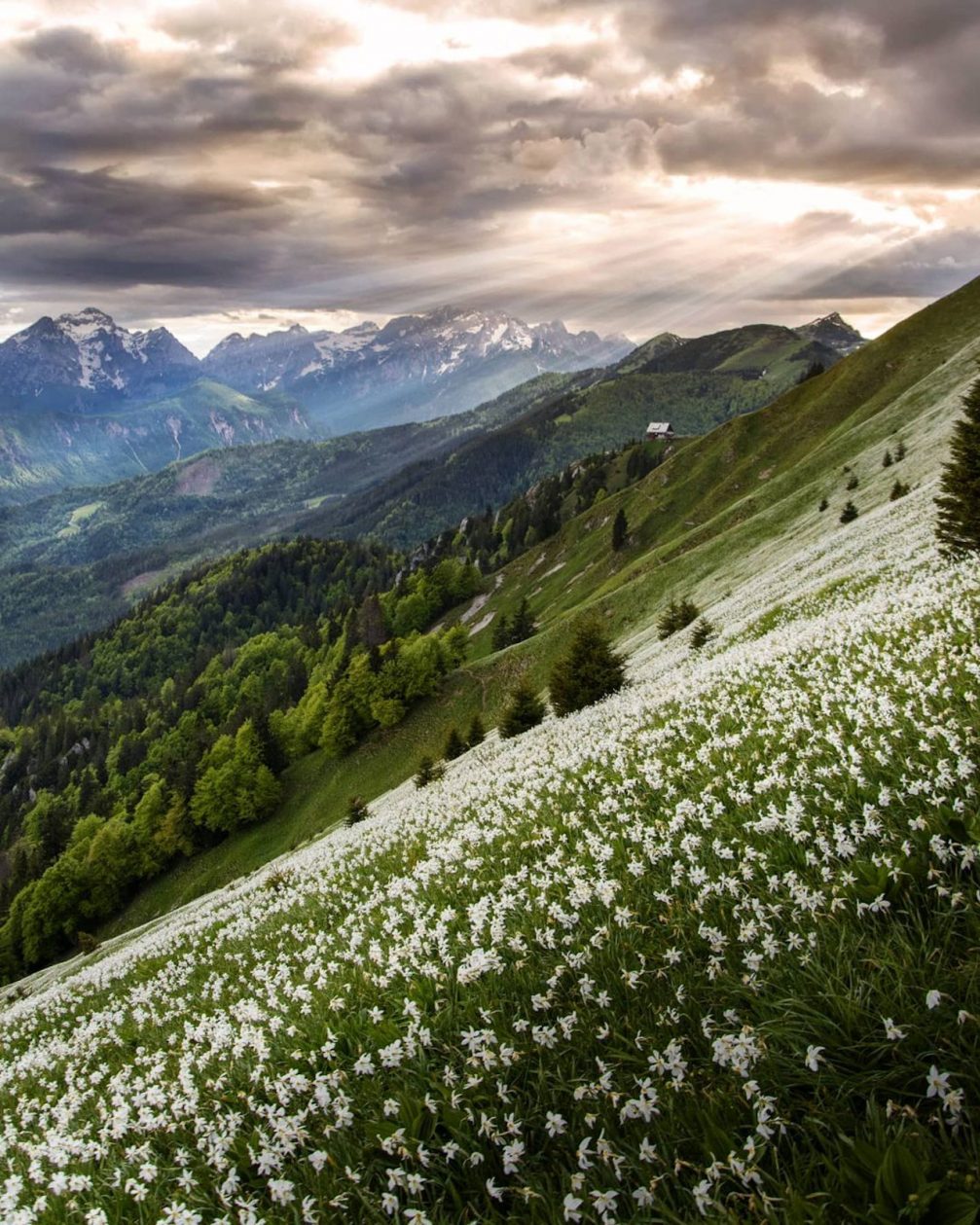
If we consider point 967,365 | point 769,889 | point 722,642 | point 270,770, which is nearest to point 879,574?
point 722,642

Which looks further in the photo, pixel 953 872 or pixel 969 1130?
pixel 953 872

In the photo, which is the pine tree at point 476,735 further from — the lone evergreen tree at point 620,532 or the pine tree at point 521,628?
the lone evergreen tree at point 620,532

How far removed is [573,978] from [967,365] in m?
102

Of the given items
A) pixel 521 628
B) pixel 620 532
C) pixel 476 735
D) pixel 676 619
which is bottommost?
pixel 476 735

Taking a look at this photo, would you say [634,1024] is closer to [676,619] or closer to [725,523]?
[676,619]

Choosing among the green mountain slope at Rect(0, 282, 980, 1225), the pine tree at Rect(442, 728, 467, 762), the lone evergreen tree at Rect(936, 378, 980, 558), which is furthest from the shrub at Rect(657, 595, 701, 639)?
the green mountain slope at Rect(0, 282, 980, 1225)

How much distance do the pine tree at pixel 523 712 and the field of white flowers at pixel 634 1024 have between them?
30.3 metres

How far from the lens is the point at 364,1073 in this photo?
5629 mm

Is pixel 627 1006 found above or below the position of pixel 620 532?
below

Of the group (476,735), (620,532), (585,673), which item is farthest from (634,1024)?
(620,532)

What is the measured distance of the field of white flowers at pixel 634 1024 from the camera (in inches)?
145

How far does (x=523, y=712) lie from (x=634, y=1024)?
3726 cm

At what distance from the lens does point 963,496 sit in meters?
25.1

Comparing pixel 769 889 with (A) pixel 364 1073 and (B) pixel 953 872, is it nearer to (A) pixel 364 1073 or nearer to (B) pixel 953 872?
(B) pixel 953 872
